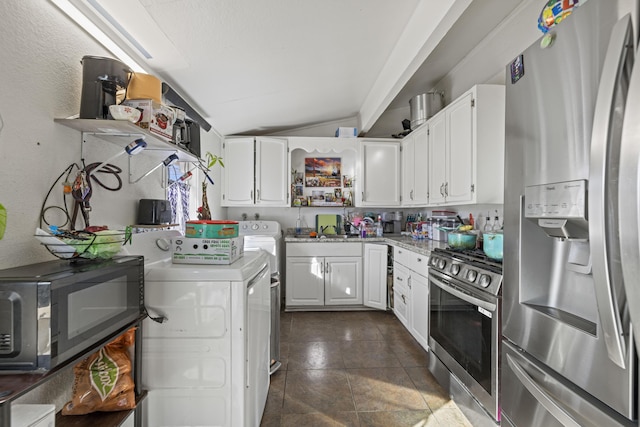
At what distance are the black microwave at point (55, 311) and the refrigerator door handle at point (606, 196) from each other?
1442mm

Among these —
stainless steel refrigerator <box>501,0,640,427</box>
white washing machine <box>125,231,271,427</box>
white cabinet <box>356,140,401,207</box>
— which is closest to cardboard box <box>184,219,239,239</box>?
white washing machine <box>125,231,271,427</box>

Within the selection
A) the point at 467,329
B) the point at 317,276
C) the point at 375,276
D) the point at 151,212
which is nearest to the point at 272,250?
the point at 317,276

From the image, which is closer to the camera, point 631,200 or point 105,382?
point 631,200

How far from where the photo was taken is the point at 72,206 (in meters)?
1.31

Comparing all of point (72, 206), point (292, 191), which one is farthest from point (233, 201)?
point (72, 206)

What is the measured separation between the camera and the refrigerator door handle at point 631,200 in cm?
69

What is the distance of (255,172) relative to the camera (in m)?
3.88

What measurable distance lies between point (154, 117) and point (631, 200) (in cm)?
171

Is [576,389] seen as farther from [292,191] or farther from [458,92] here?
[292,191]

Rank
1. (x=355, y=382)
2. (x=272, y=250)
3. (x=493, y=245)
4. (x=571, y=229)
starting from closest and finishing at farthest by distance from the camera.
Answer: (x=571, y=229) → (x=493, y=245) → (x=355, y=382) → (x=272, y=250)

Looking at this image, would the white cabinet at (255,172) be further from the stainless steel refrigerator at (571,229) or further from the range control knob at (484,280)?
the stainless steel refrigerator at (571,229)

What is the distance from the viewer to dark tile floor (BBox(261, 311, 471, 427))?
1813 millimetres

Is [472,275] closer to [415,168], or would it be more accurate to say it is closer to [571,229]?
[571,229]

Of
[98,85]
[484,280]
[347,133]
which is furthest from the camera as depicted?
[347,133]
